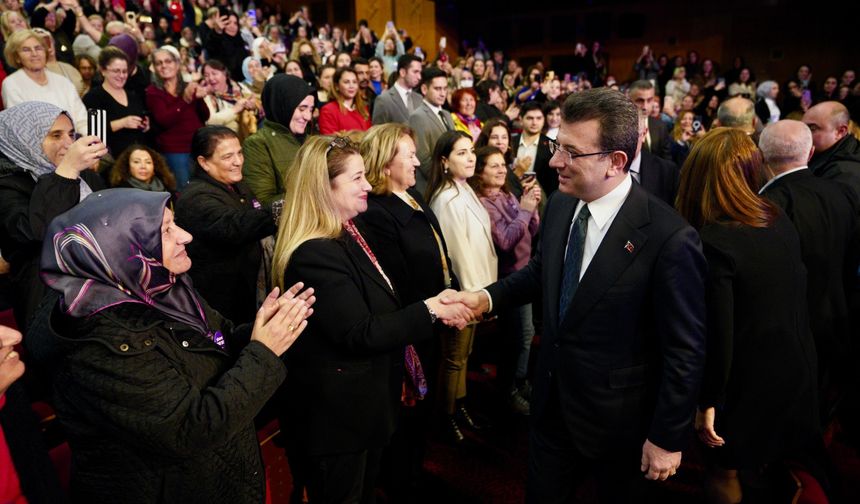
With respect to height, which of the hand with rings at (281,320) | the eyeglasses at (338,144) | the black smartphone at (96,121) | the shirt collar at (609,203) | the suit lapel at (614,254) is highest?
the black smartphone at (96,121)

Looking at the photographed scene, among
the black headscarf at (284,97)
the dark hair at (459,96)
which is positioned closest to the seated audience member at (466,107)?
the dark hair at (459,96)

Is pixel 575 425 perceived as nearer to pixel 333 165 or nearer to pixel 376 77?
pixel 333 165

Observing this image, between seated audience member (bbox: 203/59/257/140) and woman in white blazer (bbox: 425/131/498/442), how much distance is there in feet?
7.13

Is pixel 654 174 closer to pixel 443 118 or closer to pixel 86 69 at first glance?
pixel 443 118

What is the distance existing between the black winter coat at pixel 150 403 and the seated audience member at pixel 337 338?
349 millimetres

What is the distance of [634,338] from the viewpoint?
5.48ft

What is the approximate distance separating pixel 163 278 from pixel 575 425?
1348 millimetres

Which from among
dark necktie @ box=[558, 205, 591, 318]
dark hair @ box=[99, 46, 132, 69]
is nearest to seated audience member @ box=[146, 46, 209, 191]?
dark hair @ box=[99, 46, 132, 69]

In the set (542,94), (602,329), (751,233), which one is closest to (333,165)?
(602,329)

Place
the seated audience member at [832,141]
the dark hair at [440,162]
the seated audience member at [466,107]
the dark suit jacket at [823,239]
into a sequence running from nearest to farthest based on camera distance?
the dark suit jacket at [823,239], the dark hair at [440,162], the seated audience member at [832,141], the seated audience member at [466,107]

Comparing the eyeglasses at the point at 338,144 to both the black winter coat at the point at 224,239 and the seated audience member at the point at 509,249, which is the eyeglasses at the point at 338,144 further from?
the seated audience member at the point at 509,249

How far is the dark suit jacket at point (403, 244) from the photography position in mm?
2615

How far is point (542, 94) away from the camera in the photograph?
7.61m

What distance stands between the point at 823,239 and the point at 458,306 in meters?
1.75
